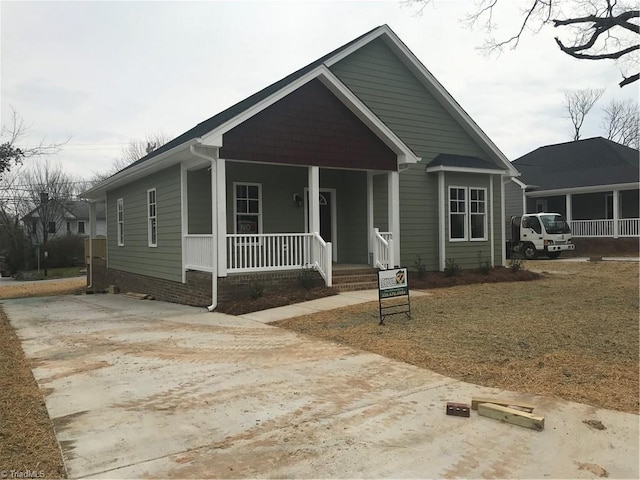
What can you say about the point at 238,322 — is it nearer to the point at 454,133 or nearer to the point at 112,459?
the point at 112,459

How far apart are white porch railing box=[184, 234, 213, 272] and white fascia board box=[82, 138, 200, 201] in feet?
6.48

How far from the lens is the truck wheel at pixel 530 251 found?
23966 millimetres

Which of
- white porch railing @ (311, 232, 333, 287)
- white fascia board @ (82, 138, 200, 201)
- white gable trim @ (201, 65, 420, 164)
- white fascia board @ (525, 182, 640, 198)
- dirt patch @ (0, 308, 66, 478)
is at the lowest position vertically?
dirt patch @ (0, 308, 66, 478)

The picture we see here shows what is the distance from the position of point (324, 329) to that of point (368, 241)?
661cm

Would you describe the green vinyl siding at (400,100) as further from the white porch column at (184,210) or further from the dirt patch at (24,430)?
the dirt patch at (24,430)

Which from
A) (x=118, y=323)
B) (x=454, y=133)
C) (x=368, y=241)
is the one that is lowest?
(x=118, y=323)

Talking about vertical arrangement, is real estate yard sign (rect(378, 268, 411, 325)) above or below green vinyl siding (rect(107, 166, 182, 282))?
below

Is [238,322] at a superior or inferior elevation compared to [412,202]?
inferior

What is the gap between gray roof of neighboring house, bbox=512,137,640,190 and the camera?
2691 cm

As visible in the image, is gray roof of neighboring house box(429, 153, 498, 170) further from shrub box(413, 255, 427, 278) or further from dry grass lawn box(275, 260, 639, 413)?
dry grass lawn box(275, 260, 639, 413)

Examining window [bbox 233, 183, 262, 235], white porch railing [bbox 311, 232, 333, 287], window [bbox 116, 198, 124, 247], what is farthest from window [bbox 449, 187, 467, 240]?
window [bbox 116, 198, 124, 247]

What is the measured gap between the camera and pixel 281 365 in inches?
249

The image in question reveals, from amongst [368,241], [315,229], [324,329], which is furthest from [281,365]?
[368,241]

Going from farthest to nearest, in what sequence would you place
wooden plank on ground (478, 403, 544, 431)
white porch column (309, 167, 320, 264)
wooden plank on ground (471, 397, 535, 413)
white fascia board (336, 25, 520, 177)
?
white fascia board (336, 25, 520, 177), white porch column (309, 167, 320, 264), wooden plank on ground (471, 397, 535, 413), wooden plank on ground (478, 403, 544, 431)
